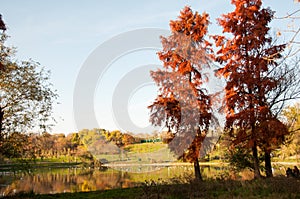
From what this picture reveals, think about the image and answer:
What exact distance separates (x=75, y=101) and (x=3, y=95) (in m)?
5.90

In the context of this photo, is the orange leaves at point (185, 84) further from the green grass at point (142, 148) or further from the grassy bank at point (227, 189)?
the green grass at point (142, 148)

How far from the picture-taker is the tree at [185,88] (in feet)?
62.0

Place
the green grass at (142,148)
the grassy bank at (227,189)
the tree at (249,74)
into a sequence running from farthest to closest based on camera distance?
the green grass at (142,148)
the tree at (249,74)
the grassy bank at (227,189)

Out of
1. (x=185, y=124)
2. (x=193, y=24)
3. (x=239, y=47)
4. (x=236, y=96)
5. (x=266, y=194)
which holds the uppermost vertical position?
(x=193, y=24)

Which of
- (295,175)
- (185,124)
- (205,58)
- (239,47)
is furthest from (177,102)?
(295,175)

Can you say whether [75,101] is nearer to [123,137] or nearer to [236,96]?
[236,96]

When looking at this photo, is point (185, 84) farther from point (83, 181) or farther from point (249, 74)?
point (83, 181)

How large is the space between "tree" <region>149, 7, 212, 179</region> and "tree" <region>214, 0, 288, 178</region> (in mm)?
1836

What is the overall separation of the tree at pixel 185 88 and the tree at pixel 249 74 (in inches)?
72.3

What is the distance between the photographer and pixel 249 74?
17094 millimetres

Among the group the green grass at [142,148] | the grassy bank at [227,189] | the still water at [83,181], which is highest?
the green grass at [142,148]

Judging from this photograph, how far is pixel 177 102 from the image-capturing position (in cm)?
1912

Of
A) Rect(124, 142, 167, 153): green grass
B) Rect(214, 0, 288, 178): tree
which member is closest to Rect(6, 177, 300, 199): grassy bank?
Rect(214, 0, 288, 178): tree

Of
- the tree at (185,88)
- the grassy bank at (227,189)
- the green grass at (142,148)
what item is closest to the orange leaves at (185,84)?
the tree at (185,88)
